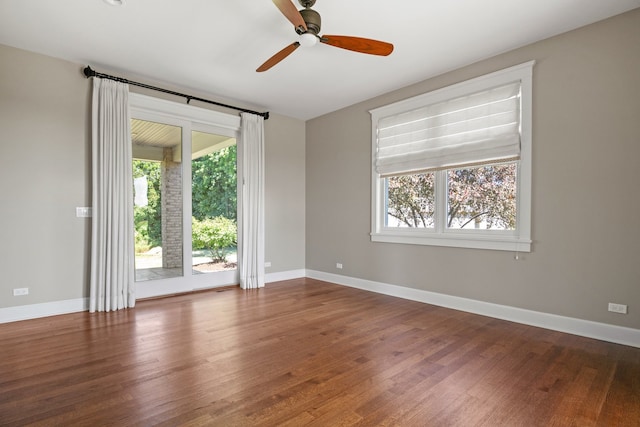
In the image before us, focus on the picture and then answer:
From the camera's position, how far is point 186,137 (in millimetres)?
4738

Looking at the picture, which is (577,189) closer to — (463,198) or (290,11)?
(463,198)

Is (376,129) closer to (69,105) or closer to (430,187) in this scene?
(430,187)

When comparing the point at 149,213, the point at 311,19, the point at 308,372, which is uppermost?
the point at 311,19

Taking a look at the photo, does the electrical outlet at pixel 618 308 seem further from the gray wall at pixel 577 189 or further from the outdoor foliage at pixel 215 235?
the outdoor foliage at pixel 215 235

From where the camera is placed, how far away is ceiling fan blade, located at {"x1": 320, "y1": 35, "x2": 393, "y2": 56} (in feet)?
8.56

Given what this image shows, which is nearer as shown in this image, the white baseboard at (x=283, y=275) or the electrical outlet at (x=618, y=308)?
the electrical outlet at (x=618, y=308)

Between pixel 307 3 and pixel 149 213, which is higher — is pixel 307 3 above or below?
above

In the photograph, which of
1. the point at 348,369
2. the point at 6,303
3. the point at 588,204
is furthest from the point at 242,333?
the point at 588,204

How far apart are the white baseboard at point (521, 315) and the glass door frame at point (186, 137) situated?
250 cm

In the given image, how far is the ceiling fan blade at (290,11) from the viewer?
84.0 inches

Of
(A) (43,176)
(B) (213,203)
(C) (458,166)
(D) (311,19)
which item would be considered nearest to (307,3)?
(D) (311,19)

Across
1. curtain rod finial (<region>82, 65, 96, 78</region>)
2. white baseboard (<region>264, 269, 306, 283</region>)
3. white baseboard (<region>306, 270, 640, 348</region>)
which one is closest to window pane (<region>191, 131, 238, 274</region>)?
white baseboard (<region>264, 269, 306, 283</region>)

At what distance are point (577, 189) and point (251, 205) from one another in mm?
4201

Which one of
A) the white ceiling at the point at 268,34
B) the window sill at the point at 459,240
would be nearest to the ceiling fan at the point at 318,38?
the white ceiling at the point at 268,34
